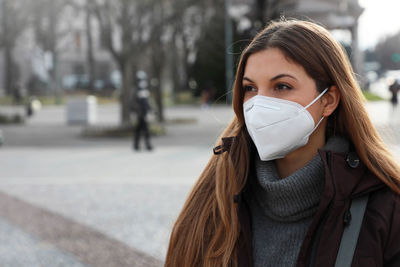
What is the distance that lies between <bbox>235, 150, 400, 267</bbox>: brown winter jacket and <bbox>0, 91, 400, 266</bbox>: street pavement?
1.54 ft

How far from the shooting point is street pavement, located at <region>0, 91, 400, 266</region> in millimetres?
5594

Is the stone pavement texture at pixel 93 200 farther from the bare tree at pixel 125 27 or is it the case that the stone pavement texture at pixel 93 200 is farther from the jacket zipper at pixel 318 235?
the bare tree at pixel 125 27

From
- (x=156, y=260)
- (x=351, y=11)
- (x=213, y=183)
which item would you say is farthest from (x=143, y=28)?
(x=213, y=183)

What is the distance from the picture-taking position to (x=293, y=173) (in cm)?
210

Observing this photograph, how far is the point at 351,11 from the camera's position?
99.8 feet

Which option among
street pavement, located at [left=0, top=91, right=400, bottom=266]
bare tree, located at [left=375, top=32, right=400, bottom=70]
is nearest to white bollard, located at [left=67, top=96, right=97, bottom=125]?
street pavement, located at [left=0, top=91, right=400, bottom=266]

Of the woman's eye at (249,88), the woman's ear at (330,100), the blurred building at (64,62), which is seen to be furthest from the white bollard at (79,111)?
the woman's ear at (330,100)

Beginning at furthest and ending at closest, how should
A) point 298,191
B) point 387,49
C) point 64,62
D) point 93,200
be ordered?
point 387,49 → point 64,62 → point 93,200 → point 298,191

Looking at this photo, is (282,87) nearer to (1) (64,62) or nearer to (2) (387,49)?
(1) (64,62)

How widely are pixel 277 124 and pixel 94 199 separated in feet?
21.0

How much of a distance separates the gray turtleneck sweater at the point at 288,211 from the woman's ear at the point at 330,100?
0.34 feet

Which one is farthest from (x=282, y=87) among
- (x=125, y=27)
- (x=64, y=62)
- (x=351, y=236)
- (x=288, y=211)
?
(x=64, y=62)

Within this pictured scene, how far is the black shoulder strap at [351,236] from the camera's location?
1.82 meters

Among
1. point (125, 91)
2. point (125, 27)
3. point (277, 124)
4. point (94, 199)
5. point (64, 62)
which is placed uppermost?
point (277, 124)
